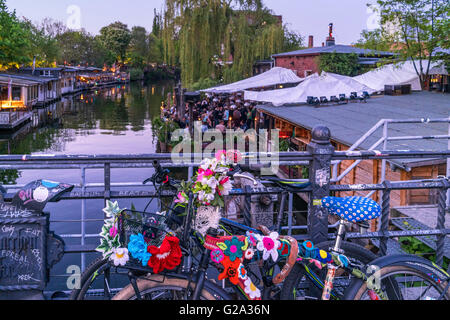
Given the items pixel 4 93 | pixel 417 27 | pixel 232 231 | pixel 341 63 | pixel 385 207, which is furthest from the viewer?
pixel 4 93

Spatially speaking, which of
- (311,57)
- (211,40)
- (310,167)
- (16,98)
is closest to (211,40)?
(211,40)

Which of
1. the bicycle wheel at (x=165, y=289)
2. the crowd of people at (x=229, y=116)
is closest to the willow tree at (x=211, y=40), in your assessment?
the crowd of people at (x=229, y=116)

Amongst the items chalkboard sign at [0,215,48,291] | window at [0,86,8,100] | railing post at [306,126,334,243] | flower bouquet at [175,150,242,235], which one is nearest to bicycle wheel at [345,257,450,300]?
railing post at [306,126,334,243]

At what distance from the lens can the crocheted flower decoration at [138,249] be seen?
2.59 meters

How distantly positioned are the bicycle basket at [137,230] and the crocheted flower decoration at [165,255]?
0.17ft

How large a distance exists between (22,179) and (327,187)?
2140 cm

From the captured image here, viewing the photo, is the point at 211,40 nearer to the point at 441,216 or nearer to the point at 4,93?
the point at 4,93

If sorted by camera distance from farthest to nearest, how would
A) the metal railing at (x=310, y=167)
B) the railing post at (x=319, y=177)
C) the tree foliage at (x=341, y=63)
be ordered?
the tree foliage at (x=341, y=63)
the railing post at (x=319, y=177)
the metal railing at (x=310, y=167)

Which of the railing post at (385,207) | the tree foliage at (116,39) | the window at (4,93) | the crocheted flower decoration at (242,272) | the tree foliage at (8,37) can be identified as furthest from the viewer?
the tree foliage at (116,39)

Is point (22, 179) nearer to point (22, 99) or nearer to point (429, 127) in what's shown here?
point (429, 127)

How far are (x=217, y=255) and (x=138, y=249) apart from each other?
1.57 feet

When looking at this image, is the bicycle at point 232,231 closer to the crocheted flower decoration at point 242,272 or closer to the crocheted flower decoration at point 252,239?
the crocheted flower decoration at point 252,239

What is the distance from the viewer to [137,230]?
8.66ft

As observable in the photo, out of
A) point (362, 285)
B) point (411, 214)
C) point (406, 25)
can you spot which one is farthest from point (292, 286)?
point (406, 25)
